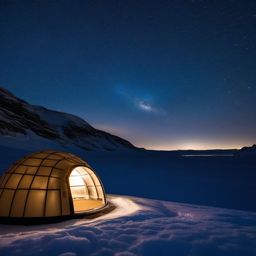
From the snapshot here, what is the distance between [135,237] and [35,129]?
9305cm

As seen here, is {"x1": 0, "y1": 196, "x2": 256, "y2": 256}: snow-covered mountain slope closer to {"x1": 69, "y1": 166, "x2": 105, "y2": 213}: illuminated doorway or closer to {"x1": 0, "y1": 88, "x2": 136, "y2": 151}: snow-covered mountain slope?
{"x1": 69, "y1": 166, "x2": 105, "y2": 213}: illuminated doorway

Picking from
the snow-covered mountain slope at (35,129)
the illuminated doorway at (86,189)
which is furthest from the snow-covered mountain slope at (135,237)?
the snow-covered mountain slope at (35,129)

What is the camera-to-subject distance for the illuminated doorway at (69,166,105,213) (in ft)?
33.8

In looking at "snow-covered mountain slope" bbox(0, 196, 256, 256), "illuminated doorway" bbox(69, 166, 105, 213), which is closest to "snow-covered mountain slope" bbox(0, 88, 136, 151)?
"illuminated doorway" bbox(69, 166, 105, 213)

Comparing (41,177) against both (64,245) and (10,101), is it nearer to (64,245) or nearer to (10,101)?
(64,245)

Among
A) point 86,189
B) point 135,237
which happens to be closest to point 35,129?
point 86,189

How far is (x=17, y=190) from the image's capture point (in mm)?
7668

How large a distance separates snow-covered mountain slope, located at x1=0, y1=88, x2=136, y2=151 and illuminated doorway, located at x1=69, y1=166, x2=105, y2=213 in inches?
1997

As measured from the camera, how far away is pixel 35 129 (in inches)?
3684

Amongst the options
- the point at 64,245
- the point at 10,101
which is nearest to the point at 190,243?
the point at 64,245

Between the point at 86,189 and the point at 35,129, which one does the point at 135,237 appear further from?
the point at 35,129

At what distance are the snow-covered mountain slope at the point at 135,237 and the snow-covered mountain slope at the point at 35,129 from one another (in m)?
55.0

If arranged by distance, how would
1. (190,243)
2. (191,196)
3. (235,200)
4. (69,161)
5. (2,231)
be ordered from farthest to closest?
1. (191,196)
2. (235,200)
3. (69,161)
4. (2,231)
5. (190,243)

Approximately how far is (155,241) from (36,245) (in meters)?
2.77
